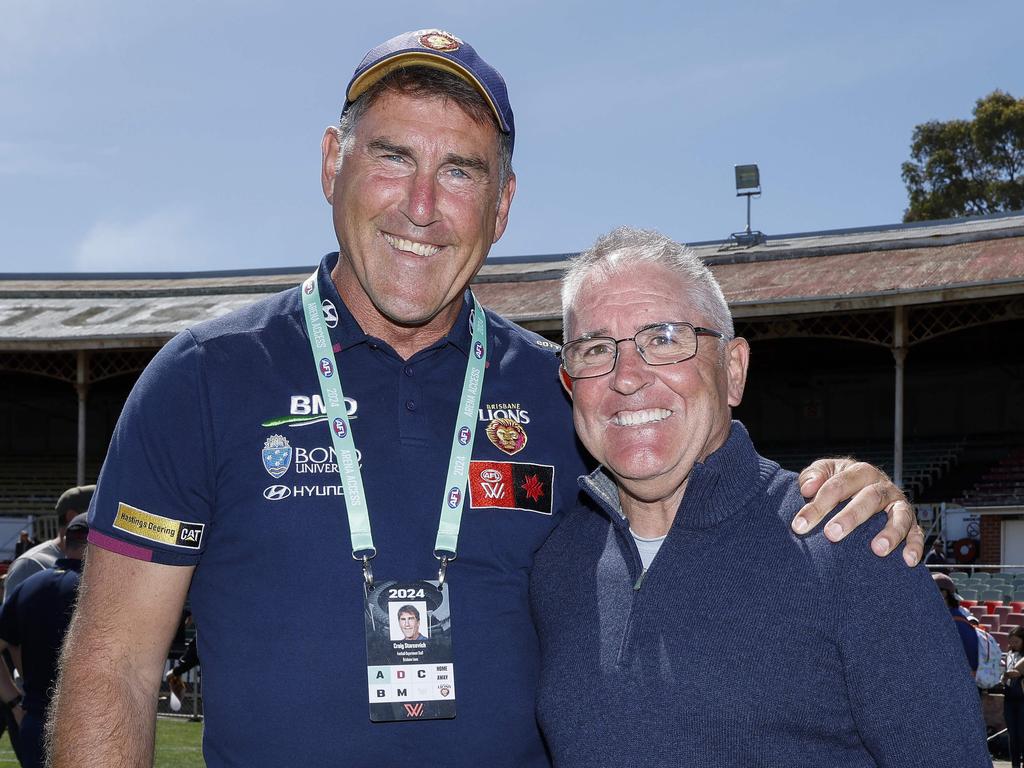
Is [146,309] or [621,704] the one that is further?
[146,309]

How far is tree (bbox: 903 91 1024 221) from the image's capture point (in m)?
42.4

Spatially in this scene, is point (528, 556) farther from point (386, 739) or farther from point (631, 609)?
point (386, 739)

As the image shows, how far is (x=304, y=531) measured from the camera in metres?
2.45

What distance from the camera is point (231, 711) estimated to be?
2.38 m

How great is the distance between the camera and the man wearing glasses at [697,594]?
217 cm

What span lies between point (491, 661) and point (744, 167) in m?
28.9

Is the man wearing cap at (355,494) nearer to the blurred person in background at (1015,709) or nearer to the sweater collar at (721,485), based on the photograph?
the sweater collar at (721,485)

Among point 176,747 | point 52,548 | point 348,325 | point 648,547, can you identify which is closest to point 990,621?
point 176,747

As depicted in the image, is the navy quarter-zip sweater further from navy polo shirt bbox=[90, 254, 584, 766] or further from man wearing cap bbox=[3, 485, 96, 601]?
man wearing cap bbox=[3, 485, 96, 601]

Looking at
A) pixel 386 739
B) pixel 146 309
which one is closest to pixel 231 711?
pixel 386 739

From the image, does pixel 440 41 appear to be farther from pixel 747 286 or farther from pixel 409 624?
pixel 747 286

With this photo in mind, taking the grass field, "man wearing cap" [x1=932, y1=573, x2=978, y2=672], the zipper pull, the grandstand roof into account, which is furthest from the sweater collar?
the grandstand roof

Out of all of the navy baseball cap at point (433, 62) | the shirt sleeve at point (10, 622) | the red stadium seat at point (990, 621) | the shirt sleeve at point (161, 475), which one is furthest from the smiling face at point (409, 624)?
the red stadium seat at point (990, 621)

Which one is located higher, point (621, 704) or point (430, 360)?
point (430, 360)
